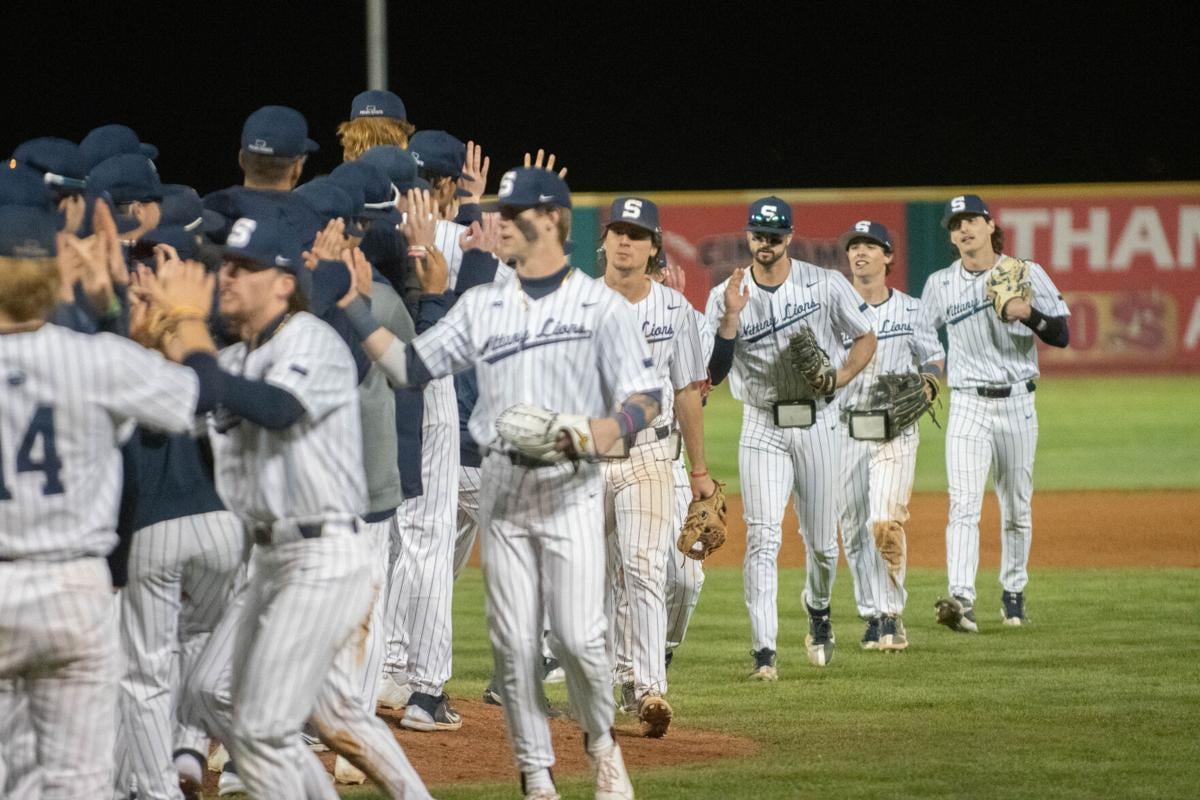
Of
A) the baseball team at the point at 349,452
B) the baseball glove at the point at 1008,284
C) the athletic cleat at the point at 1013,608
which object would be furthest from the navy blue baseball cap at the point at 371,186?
the athletic cleat at the point at 1013,608

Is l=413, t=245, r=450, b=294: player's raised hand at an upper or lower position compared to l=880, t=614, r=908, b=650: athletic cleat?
upper

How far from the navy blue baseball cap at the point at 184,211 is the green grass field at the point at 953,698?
6.51 ft

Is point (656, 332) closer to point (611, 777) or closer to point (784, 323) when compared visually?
point (784, 323)

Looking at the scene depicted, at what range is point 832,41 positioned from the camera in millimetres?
41344

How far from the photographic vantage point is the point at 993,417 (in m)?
10.1

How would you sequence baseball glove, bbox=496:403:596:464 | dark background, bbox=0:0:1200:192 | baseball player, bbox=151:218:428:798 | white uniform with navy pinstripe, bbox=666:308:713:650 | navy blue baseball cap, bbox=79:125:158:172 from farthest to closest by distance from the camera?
dark background, bbox=0:0:1200:192 → white uniform with navy pinstripe, bbox=666:308:713:650 → navy blue baseball cap, bbox=79:125:158:172 → baseball glove, bbox=496:403:596:464 → baseball player, bbox=151:218:428:798

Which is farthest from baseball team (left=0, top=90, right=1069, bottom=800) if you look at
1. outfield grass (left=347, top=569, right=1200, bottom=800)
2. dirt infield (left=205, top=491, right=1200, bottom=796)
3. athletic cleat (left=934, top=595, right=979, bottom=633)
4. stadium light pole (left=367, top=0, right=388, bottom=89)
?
stadium light pole (left=367, top=0, right=388, bottom=89)

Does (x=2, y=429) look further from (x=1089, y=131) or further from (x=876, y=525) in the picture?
(x=1089, y=131)

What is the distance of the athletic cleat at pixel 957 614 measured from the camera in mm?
9703

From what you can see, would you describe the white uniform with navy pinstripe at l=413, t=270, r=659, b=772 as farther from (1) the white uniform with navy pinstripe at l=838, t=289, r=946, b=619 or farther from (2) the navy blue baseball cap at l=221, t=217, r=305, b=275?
(1) the white uniform with navy pinstripe at l=838, t=289, r=946, b=619

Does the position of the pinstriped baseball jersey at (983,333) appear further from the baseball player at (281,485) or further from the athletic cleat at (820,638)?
the baseball player at (281,485)

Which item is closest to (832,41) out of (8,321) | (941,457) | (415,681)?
(941,457)

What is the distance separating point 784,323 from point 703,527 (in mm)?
1518

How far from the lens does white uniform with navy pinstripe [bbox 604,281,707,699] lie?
23.7 feet
